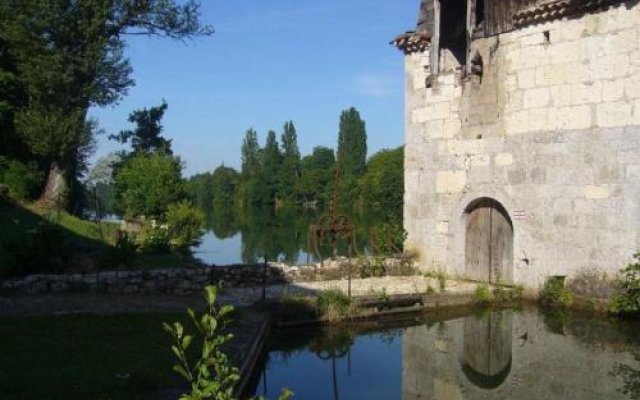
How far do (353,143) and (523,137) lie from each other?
199 ft

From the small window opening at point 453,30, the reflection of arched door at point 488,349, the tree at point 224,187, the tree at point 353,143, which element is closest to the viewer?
the reflection of arched door at point 488,349

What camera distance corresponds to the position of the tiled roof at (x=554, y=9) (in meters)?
11.8

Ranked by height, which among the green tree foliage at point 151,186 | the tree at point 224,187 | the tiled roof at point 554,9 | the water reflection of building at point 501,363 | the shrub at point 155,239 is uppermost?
the tree at point 224,187

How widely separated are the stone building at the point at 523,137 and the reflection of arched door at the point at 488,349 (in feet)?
6.85

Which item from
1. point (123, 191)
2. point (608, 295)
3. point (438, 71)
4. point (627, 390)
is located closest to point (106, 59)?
point (123, 191)


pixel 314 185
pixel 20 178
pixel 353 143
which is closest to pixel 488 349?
pixel 20 178

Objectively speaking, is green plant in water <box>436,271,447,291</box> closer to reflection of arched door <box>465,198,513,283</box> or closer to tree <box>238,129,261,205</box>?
reflection of arched door <box>465,198,513,283</box>

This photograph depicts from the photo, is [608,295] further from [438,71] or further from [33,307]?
[33,307]

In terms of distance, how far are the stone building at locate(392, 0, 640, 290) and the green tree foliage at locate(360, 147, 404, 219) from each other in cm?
4138

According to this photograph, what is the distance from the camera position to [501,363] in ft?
29.8

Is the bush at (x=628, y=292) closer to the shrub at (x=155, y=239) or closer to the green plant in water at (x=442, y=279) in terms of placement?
the green plant in water at (x=442, y=279)

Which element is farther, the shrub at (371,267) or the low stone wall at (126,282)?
the shrub at (371,267)

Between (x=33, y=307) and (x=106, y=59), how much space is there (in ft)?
49.9

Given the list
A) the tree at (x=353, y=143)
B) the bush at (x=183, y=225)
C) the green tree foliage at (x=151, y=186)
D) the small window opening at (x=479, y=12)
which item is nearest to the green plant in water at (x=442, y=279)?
the small window opening at (x=479, y=12)
